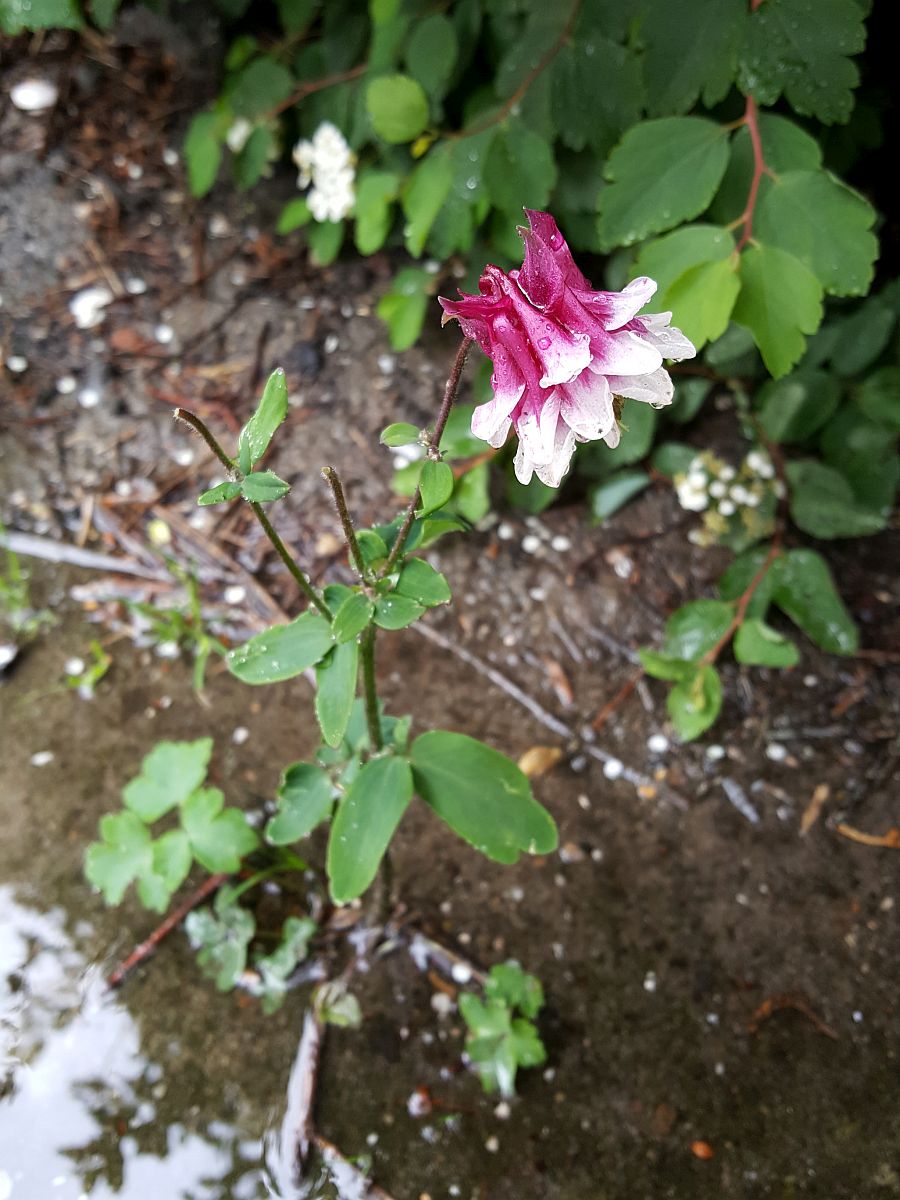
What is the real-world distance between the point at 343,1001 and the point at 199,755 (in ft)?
1.30

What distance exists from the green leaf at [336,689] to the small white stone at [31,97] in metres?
1.82

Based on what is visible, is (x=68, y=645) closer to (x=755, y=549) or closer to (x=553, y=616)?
(x=553, y=616)

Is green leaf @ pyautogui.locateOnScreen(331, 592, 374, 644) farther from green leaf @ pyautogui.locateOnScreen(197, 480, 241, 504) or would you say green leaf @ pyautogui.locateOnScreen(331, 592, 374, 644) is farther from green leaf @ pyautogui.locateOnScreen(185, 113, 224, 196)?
green leaf @ pyautogui.locateOnScreen(185, 113, 224, 196)

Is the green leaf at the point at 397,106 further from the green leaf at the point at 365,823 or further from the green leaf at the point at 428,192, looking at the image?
the green leaf at the point at 365,823

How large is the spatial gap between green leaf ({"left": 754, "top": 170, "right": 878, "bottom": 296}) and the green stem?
0.63 meters

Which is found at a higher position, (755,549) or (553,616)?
(755,549)

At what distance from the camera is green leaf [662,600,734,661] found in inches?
56.7

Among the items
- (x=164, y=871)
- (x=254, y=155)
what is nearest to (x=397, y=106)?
(x=254, y=155)

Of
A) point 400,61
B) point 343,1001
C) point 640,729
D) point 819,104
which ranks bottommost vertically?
point 343,1001

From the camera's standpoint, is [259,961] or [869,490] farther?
[869,490]

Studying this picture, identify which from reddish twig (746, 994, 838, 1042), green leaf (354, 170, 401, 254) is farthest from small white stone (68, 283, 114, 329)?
reddish twig (746, 994, 838, 1042)

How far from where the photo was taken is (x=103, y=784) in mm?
1418

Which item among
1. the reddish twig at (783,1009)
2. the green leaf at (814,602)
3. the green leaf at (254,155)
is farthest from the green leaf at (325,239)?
the reddish twig at (783,1009)

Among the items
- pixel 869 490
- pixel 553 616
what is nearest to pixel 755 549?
pixel 869 490
